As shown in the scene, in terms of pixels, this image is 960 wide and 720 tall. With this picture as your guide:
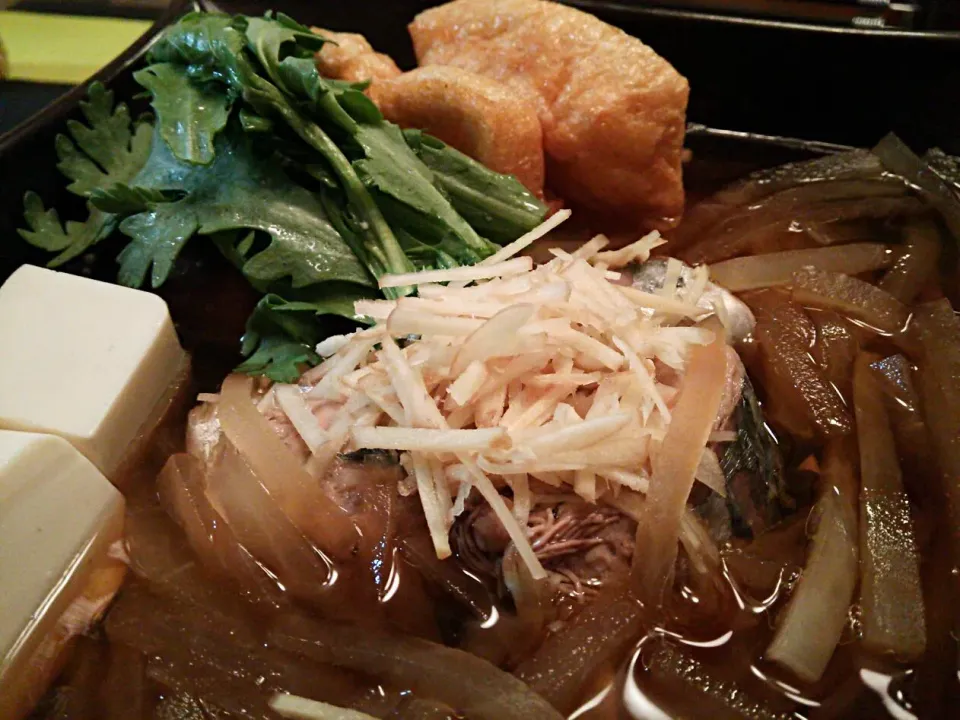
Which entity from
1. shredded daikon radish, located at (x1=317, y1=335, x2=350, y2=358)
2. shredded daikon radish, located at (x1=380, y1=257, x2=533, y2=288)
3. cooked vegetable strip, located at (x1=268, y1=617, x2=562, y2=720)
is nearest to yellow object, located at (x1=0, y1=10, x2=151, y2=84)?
shredded daikon radish, located at (x1=317, y1=335, x2=350, y2=358)

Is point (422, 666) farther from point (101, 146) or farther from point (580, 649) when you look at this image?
point (101, 146)

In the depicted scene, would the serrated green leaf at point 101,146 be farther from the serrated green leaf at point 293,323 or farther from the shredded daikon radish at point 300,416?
the shredded daikon radish at point 300,416

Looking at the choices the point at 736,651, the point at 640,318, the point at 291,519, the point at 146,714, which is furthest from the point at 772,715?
the point at 146,714

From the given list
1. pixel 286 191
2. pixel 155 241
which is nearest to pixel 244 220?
pixel 286 191

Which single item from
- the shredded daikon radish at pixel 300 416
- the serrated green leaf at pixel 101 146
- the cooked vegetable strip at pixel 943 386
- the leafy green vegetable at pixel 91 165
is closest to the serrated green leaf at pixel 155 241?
the leafy green vegetable at pixel 91 165

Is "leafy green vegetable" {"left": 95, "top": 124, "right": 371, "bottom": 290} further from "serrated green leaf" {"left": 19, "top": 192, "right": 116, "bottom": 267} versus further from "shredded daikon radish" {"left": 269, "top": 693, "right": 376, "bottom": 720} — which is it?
"shredded daikon radish" {"left": 269, "top": 693, "right": 376, "bottom": 720}
